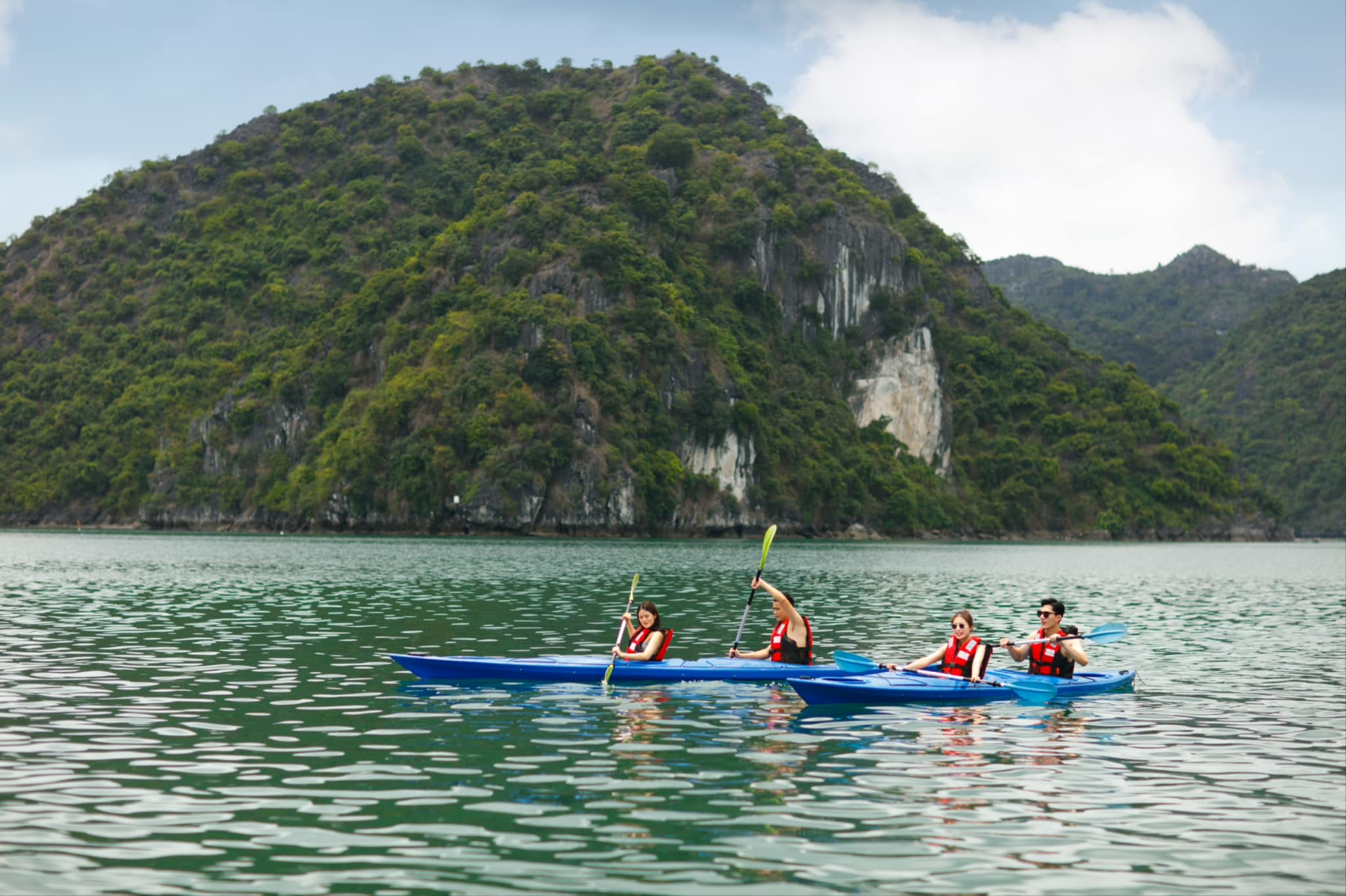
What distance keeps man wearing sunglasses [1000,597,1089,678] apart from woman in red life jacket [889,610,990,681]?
0.76 m

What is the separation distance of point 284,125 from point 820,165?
84275 millimetres

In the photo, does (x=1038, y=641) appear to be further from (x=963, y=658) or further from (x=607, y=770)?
(x=607, y=770)

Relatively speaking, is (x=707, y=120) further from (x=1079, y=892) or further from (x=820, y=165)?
(x=1079, y=892)

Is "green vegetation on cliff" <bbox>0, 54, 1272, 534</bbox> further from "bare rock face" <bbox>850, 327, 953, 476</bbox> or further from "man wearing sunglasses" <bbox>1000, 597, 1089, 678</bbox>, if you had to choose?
"man wearing sunglasses" <bbox>1000, 597, 1089, 678</bbox>

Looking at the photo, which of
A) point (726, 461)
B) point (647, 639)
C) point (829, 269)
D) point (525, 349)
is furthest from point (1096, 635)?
point (829, 269)

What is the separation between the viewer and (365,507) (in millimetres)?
120875

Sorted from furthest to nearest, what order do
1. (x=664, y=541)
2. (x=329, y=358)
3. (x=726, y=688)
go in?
(x=329, y=358), (x=664, y=541), (x=726, y=688)

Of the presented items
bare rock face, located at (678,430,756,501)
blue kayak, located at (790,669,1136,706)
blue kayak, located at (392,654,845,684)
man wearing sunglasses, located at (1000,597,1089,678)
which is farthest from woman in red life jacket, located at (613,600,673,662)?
bare rock face, located at (678,430,756,501)

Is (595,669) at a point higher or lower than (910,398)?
lower

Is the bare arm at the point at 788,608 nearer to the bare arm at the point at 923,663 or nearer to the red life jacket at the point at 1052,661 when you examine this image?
the bare arm at the point at 923,663

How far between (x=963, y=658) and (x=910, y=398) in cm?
14641

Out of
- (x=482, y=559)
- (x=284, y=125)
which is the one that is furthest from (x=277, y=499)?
(x=284, y=125)

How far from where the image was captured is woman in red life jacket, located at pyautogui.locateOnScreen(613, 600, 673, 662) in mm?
22000

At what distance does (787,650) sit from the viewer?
73.8 ft
